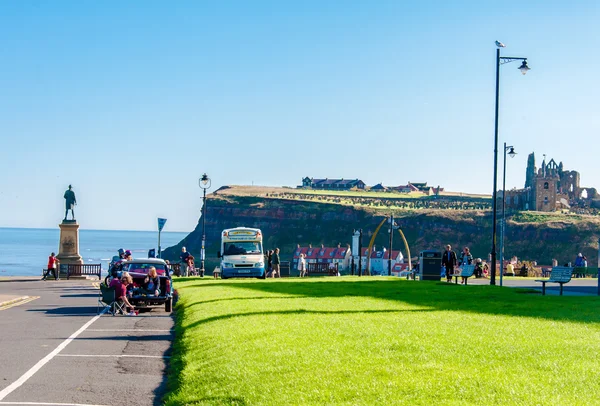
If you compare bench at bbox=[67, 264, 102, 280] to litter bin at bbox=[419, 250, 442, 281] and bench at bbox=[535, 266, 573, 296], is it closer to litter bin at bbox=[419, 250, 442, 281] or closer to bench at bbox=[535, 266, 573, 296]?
litter bin at bbox=[419, 250, 442, 281]

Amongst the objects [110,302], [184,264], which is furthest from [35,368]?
[184,264]

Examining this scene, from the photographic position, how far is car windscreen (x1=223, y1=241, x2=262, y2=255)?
43.2 m

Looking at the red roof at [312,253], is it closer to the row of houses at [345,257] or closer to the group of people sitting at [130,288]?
the row of houses at [345,257]

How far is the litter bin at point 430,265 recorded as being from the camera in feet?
118

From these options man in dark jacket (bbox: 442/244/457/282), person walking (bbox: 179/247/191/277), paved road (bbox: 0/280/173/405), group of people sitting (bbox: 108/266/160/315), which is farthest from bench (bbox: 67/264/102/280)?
group of people sitting (bbox: 108/266/160/315)

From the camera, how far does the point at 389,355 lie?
36.4 ft

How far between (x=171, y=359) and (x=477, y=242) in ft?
576

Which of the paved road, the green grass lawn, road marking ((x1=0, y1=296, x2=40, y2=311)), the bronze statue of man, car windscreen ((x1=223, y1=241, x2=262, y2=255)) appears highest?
the bronze statue of man

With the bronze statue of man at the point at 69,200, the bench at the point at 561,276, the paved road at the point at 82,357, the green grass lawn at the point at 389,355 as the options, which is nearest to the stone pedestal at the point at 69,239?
the bronze statue of man at the point at 69,200

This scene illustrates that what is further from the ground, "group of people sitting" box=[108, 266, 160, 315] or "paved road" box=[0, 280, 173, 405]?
"group of people sitting" box=[108, 266, 160, 315]

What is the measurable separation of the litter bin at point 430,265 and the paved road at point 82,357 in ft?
49.5

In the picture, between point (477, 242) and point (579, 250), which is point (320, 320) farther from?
point (477, 242)

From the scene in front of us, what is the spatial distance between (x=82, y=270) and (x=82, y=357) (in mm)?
36094

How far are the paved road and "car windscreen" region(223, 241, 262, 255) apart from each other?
748 inches
